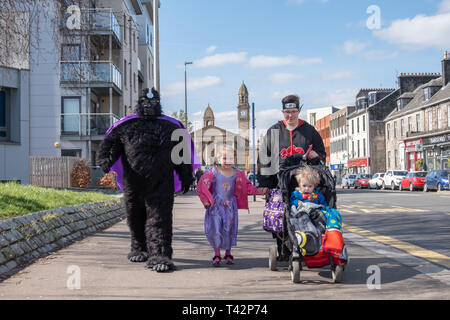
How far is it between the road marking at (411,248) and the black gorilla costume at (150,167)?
3.23 metres

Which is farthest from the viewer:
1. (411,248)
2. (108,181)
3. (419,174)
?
(419,174)

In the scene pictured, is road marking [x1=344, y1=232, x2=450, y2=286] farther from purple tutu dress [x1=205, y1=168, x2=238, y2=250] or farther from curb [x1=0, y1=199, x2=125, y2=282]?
curb [x1=0, y1=199, x2=125, y2=282]

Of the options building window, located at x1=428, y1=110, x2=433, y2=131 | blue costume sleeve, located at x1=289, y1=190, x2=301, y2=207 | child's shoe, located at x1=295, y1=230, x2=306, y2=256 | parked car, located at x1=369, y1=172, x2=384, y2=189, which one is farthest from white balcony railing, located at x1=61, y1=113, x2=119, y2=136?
building window, located at x1=428, y1=110, x2=433, y2=131

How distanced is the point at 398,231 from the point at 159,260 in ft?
19.3

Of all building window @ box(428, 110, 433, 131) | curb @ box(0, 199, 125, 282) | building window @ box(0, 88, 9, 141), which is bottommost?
curb @ box(0, 199, 125, 282)

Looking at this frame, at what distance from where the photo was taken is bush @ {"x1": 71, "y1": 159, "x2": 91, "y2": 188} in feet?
76.3

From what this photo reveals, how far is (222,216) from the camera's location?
22.0 feet

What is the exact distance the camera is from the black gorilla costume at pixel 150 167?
6336mm

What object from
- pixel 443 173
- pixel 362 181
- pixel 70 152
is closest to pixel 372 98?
pixel 362 181

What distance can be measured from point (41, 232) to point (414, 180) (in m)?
33.8

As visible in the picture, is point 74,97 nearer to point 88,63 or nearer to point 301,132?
point 88,63

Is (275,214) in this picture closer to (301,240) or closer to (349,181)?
(301,240)

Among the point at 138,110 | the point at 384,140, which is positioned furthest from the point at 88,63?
the point at 384,140

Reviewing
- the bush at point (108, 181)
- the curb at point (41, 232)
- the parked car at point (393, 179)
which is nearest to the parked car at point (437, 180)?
the parked car at point (393, 179)
